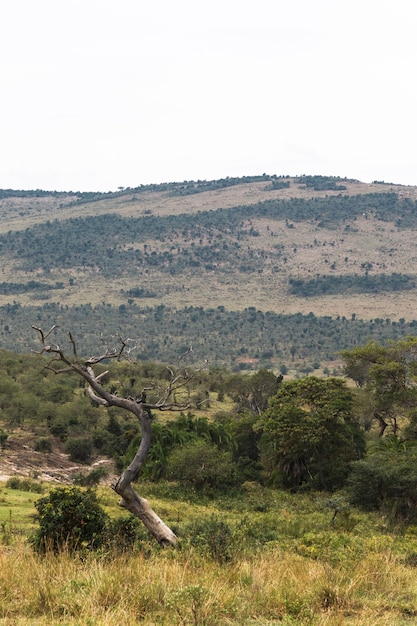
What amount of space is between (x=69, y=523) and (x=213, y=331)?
413 ft

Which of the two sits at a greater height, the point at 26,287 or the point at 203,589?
the point at 203,589

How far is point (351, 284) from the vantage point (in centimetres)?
16550

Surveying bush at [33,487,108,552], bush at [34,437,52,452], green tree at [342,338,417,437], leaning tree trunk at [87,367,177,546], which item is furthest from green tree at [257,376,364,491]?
bush at [33,487,108,552]

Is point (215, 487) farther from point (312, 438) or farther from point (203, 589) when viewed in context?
point (203, 589)

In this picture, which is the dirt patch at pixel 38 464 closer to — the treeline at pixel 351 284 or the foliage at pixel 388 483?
the foliage at pixel 388 483

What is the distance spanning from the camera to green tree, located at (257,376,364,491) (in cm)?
3541

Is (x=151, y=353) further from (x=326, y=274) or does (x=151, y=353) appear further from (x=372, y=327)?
(x=326, y=274)

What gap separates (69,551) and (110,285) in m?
163

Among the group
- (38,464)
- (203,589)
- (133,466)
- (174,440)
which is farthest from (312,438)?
(203,589)

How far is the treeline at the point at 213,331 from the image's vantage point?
400 feet

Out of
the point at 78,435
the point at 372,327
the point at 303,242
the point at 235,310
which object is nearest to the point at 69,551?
the point at 78,435

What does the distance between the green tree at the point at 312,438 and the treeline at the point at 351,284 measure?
125 metres

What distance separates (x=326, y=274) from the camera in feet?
563

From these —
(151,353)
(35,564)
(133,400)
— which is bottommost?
(151,353)
